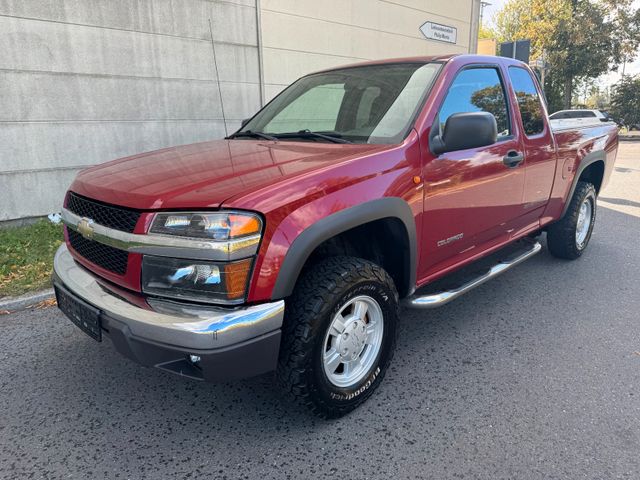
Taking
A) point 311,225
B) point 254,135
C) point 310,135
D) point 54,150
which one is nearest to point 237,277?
point 311,225

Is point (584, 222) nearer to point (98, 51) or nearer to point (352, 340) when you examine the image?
point (352, 340)

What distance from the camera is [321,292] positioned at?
2223 mm

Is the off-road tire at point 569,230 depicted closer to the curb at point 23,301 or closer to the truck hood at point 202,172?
the truck hood at point 202,172

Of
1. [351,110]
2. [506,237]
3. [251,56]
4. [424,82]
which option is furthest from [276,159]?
[251,56]

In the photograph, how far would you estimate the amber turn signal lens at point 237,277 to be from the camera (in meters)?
1.96

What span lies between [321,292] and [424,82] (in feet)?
5.09

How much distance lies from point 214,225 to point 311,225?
1.42 ft

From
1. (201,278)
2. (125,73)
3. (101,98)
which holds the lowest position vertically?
(201,278)

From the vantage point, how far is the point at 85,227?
239 cm

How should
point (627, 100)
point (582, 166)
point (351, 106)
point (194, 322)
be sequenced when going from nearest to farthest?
point (194, 322) < point (351, 106) < point (582, 166) < point (627, 100)

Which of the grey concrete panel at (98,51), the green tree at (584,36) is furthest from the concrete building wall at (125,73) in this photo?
the green tree at (584,36)

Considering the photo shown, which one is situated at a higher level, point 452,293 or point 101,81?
point 101,81

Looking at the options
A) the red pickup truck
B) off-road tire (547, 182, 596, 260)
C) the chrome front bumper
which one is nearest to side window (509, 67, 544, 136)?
the red pickup truck

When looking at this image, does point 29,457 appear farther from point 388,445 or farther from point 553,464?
point 553,464
